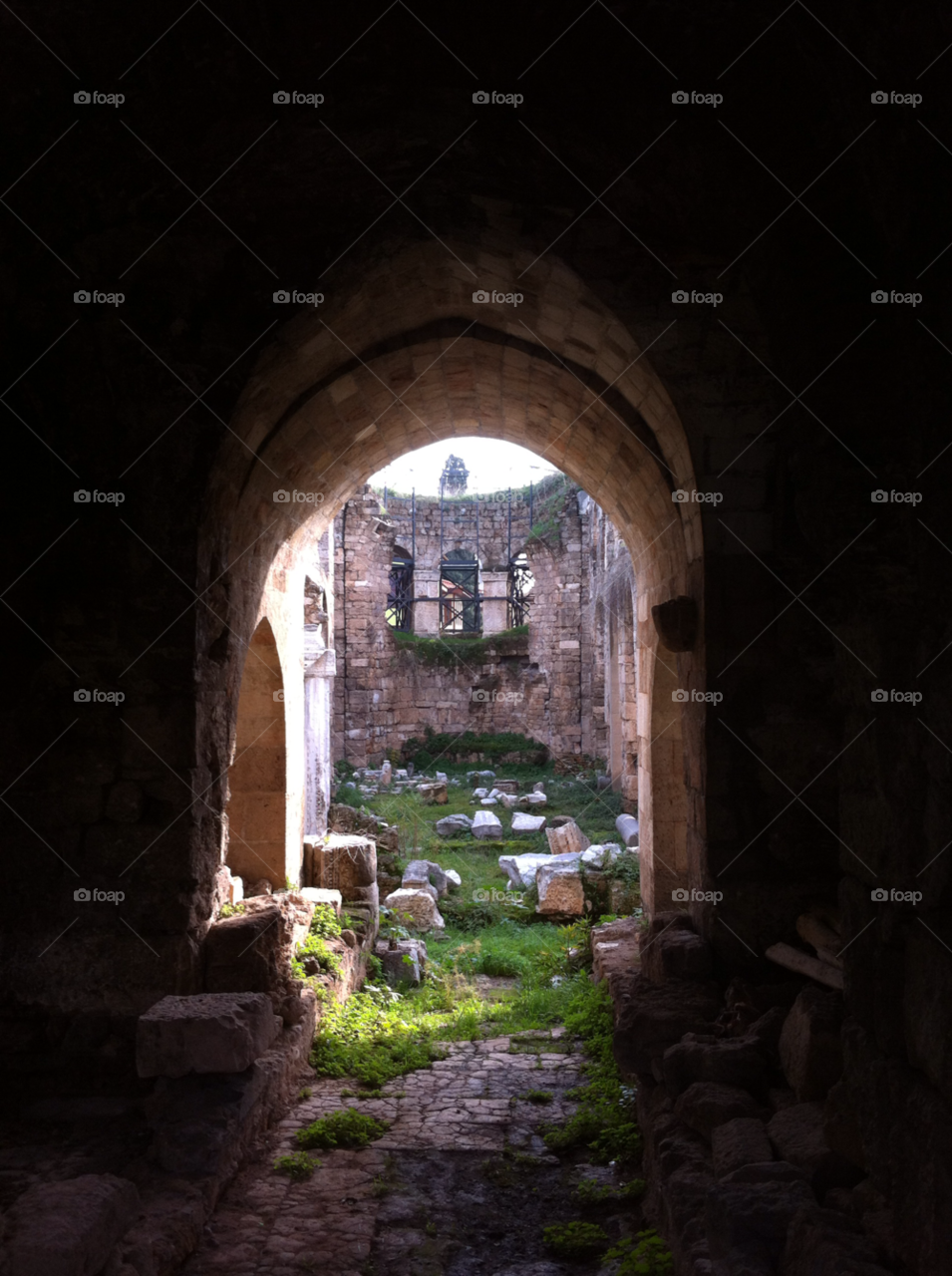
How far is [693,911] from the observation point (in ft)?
18.4

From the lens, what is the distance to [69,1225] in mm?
3027

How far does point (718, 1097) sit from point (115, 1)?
219 inches

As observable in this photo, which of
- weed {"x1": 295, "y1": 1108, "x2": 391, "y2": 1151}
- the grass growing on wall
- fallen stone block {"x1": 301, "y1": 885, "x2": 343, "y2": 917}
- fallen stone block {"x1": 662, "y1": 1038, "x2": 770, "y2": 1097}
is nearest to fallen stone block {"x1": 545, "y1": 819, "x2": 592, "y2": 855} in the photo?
fallen stone block {"x1": 301, "y1": 885, "x2": 343, "y2": 917}

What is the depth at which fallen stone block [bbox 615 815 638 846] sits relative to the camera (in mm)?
13142

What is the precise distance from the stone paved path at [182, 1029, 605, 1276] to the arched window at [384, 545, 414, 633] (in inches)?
803

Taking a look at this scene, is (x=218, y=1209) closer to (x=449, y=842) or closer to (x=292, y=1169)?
(x=292, y=1169)

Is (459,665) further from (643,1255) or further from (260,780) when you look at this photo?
(643,1255)

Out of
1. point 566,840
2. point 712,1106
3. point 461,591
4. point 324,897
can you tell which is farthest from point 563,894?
point 461,591

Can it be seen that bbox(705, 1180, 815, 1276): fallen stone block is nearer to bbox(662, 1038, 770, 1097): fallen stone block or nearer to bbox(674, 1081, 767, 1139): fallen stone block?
bbox(674, 1081, 767, 1139): fallen stone block

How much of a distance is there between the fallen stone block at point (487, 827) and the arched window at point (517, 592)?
393 inches

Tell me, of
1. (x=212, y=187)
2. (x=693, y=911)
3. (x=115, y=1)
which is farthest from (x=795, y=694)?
(x=115, y=1)

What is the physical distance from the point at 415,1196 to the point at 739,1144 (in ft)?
5.85

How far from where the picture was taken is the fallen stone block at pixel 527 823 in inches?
613

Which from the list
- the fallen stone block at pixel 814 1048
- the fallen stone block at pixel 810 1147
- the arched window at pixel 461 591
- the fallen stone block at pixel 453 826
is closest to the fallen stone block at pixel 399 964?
the fallen stone block at pixel 814 1048
